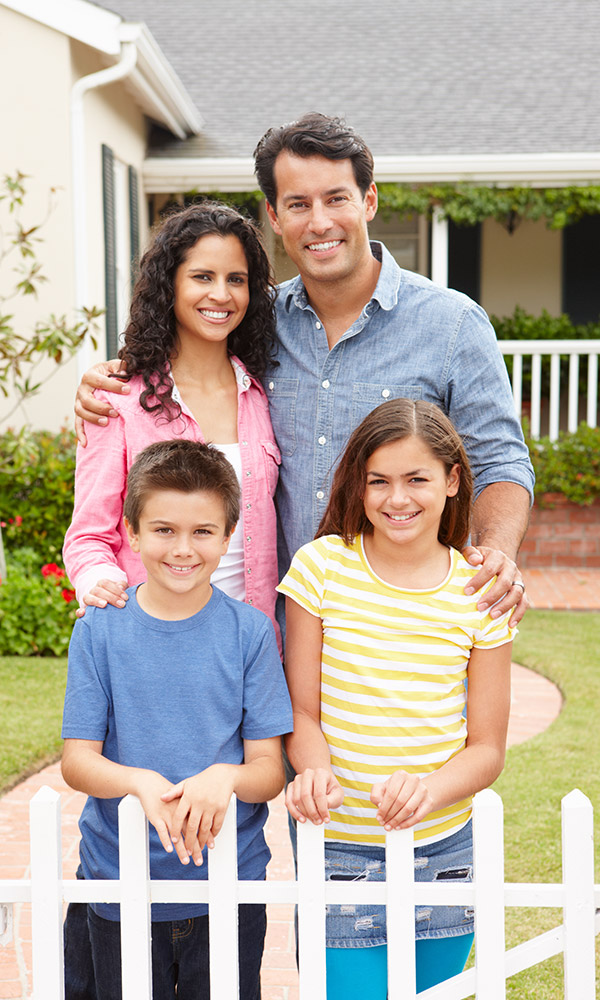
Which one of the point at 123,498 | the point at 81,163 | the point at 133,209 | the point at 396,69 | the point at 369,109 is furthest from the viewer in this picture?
the point at 396,69

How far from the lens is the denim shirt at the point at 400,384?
2.34m

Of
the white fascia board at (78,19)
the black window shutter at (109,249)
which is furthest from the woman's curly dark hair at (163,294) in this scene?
the black window shutter at (109,249)

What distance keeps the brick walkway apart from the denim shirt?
52.4 inches

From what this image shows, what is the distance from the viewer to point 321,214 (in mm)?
2268

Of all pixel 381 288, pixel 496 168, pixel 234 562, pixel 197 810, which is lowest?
pixel 197 810

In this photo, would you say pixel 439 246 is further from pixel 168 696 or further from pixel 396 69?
pixel 168 696

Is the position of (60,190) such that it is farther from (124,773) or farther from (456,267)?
(124,773)

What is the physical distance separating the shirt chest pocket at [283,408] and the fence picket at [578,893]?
1024 mm

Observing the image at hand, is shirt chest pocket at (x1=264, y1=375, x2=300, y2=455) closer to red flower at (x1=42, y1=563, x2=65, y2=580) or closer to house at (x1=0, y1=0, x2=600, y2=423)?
red flower at (x1=42, y1=563, x2=65, y2=580)

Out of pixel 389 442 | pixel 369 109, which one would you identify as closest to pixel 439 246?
pixel 369 109

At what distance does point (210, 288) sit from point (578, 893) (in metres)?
1.40

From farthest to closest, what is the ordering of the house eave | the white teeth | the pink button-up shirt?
the house eave, the white teeth, the pink button-up shirt

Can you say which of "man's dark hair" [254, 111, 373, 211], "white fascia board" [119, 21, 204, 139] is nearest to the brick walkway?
"man's dark hair" [254, 111, 373, 211]

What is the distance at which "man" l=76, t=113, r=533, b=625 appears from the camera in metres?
2.28
